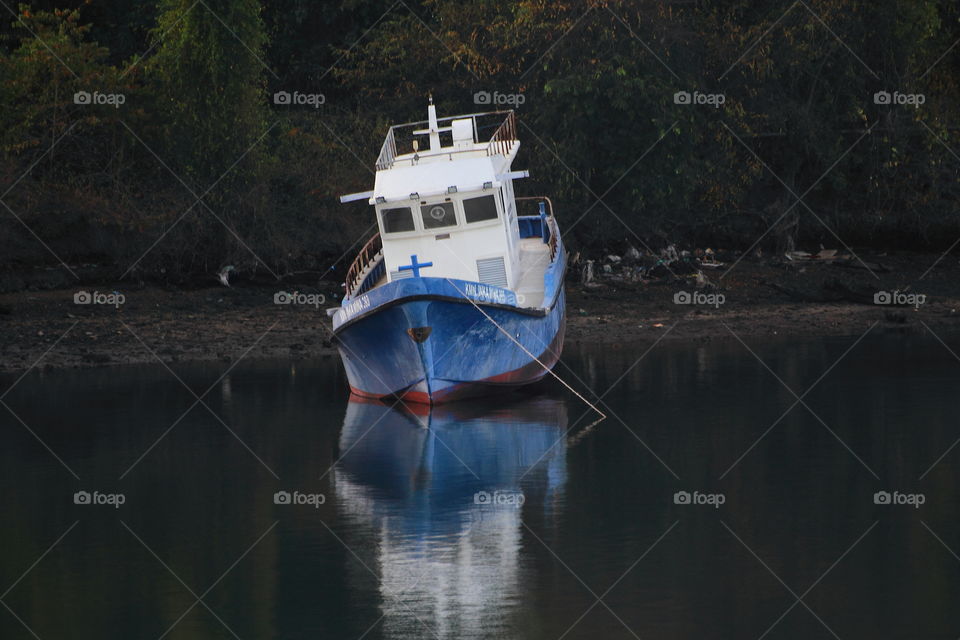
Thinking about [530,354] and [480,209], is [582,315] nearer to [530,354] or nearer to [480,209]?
[530,354]

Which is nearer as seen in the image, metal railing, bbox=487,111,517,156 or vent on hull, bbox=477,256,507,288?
vent on hull, bbox=477,256,507,288

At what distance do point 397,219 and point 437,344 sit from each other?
3.01 m

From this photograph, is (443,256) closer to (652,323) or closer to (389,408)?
(389,408)

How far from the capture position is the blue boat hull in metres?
22.9

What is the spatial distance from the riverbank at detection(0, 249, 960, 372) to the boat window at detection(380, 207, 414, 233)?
5209mm

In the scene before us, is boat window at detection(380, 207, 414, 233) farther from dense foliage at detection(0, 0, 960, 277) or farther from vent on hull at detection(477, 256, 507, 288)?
dense foliage at detection(0, 0, 960, 277)

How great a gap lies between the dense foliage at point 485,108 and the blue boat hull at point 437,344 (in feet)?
41.0

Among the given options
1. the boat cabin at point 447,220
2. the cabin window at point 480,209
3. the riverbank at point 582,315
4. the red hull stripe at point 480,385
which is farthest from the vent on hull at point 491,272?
the riverbank at point 582,315

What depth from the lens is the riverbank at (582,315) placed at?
1158 inches

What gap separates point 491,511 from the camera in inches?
665

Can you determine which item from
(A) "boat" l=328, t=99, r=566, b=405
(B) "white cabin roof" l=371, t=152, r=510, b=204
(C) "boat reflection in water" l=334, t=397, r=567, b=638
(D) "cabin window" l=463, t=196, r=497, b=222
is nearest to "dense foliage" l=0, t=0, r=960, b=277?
(A) "boat" l=328, t=99, r=566, b=405

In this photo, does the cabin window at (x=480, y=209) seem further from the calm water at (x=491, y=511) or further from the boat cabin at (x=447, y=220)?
the calm water at (x=491, y=511)

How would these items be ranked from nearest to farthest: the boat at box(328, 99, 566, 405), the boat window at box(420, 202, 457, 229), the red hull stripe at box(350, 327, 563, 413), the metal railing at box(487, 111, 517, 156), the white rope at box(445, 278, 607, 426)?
the white rope at box(445, 278, 607, 426), the boat at box(328, 99, 566, 405), the red hull stripe at box(350, 327, 563, 413), the boat window at box(420, 202, 457, 229), the metal railing at box(487, 111, 517, 156)

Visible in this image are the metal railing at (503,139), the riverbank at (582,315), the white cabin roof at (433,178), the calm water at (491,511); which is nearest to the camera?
the calm water at (491,511)
